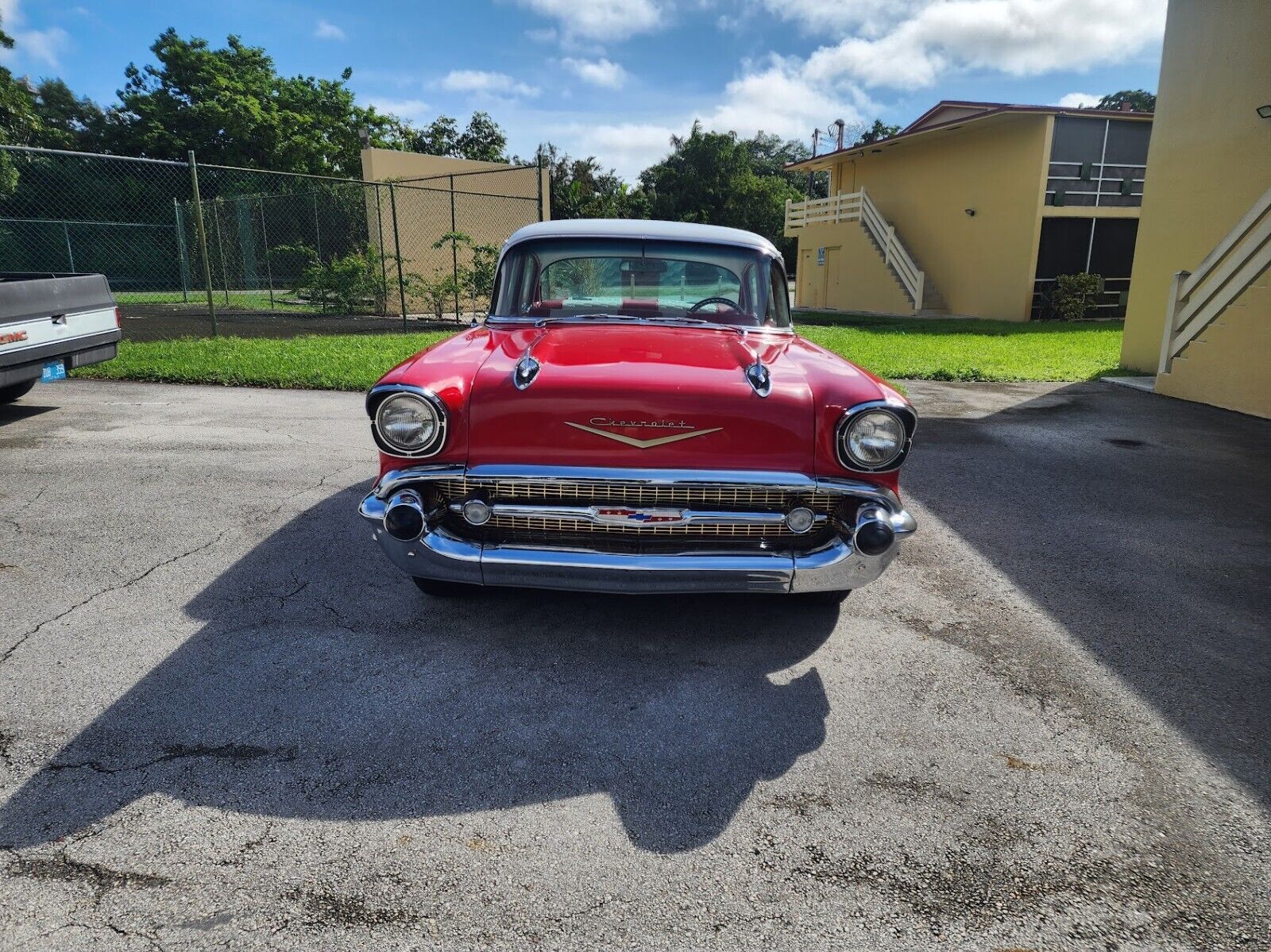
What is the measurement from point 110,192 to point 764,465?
3228cm

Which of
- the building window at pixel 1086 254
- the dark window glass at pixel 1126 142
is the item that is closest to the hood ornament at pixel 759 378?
the building window at pixel 1086 254

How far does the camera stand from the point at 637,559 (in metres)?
2.68

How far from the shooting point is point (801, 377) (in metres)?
2.93

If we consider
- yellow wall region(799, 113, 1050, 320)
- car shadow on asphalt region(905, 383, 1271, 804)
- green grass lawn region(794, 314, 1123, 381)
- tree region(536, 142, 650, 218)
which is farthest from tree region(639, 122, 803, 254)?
car shadow on asphalt region(905, 383, 1271, 804)

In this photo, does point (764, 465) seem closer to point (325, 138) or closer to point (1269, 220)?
point (1269, 220)

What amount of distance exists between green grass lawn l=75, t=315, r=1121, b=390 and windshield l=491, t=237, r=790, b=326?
4.48 m

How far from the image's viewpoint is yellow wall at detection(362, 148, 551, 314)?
54.6ft

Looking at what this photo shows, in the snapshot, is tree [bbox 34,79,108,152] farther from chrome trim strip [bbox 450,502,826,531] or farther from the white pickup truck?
chrome trim strip [bbox 450,502,826,531]

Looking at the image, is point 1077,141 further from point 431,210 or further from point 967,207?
point 431,210

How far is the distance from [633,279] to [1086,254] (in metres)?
19.0

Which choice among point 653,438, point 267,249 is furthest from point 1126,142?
point 653,438

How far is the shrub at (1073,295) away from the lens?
710 inches

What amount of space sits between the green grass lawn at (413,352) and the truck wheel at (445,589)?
518cm

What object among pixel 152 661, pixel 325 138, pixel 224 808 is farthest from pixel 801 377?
pixel 325 138
